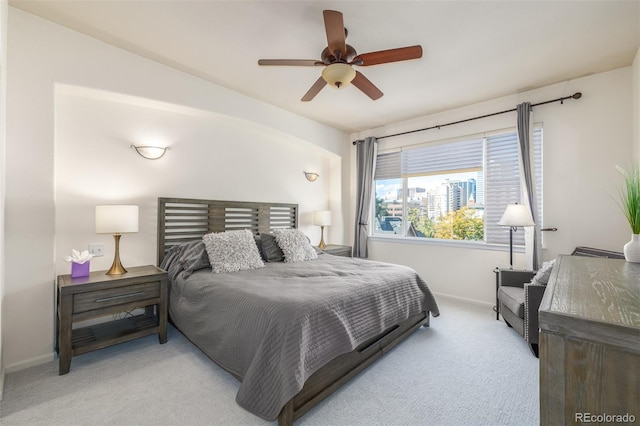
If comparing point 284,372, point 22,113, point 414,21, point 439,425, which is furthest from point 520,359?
point 22,113

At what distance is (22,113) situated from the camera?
225cm

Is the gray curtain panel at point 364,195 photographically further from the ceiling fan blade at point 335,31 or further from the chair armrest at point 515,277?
the ceiling fan blade at point 335,31

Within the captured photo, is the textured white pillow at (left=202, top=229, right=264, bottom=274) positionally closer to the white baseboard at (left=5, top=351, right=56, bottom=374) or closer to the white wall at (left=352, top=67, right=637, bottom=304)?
the white baseboard at (left=5, top=351, right=56, bottom=374)

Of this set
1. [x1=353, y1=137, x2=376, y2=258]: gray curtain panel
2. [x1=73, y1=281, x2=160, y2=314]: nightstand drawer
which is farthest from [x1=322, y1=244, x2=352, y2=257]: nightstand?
[x1=73, y1=281, x2=160, y2=314]: nightstand drawer

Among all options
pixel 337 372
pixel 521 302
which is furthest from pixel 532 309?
pixel 337 372

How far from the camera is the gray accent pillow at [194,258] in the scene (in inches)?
111

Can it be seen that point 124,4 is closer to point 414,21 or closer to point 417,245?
point 414,21

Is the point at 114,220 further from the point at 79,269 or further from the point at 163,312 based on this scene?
the point at 163,312

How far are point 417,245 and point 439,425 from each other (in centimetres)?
305

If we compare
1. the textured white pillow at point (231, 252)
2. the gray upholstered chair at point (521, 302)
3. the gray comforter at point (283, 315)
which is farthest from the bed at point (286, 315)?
the gray upholstered chair at point (521, 302)

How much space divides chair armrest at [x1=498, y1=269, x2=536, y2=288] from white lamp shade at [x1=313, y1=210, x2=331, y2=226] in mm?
2542

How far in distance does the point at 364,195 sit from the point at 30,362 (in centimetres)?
445

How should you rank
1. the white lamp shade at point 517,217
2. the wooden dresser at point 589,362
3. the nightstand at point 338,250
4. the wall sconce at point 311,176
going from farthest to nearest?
the wall sconce at point 311,176 < the nightstand at point 338,250 < the white lamp shade at point 517,217 < the wooden dresser at point 589,362

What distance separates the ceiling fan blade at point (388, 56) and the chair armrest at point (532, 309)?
215 centimetres
